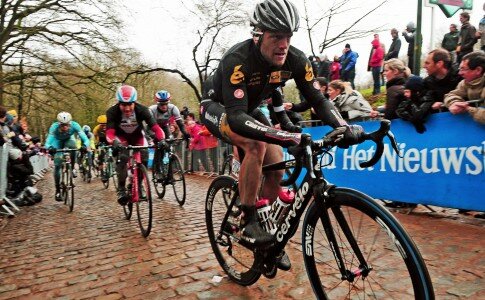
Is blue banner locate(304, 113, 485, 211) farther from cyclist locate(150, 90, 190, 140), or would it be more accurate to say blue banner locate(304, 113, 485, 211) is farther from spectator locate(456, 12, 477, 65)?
cyclist locate(150, 90, 190, 140)

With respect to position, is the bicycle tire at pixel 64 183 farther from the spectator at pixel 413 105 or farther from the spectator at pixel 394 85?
the spectator at pixel 413 105

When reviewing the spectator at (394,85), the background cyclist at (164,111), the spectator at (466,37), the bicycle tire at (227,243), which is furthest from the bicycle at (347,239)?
the spectator at (466,37)

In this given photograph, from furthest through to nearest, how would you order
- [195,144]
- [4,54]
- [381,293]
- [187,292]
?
[4,54], [195,144], [187,292], [381,293]

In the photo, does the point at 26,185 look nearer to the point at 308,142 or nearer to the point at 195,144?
the point at 195,144

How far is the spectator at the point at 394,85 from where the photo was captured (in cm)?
619

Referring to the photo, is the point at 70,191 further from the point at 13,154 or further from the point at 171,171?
the point at 171,171

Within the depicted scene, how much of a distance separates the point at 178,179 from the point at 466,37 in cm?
734

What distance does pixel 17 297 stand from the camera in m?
3.57

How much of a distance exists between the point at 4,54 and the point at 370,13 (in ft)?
61.3

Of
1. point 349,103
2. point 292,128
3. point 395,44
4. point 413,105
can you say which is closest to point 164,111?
point 349,103

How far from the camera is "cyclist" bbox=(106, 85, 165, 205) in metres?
6.43

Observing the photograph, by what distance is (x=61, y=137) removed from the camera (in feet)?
31.5

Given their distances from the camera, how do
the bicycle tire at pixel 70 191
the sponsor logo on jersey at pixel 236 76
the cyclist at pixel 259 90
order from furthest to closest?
the bicycle tire at pixel 70 191, the sponsor logo on jersey at pixel 236 76, the cyclist at pixel 259 90

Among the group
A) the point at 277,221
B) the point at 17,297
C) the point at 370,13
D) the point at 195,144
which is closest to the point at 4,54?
the point at 195,144
